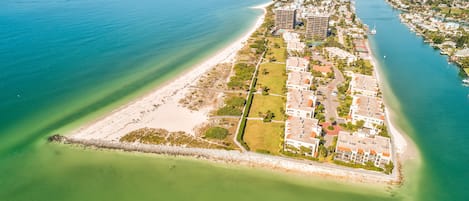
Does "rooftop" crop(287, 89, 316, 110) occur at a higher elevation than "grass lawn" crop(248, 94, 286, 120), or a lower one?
higher

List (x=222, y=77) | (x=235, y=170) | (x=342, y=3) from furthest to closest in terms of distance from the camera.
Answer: (x=342, y=3) → (x=222, y=77) → (x=235, y=170)

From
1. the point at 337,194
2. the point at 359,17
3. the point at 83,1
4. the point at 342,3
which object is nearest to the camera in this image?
the point at 337,194

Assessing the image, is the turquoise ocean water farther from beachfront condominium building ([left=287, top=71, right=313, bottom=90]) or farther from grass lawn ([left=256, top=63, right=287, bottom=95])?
grass lawn ([left=256, top=63, right=287, bottom=95])

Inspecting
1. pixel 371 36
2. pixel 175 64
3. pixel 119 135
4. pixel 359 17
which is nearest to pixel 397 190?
pixel 119 135

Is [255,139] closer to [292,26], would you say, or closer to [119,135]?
[119,135]

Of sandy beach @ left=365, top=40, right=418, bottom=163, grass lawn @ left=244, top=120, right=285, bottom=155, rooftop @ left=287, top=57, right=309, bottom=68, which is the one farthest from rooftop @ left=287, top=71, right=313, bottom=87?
sandy beach @ left=365, top=40, right=418, bottom=163

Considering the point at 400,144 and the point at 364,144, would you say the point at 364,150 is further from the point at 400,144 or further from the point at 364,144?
the point at 400,144

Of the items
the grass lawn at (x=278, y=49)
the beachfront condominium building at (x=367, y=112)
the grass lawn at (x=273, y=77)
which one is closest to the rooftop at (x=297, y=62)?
the grass lawn at (x=273, y=77)
